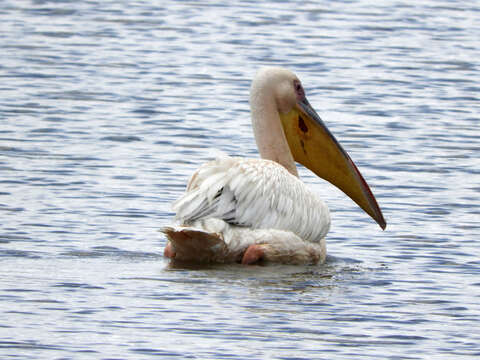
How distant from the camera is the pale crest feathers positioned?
6.84 metres

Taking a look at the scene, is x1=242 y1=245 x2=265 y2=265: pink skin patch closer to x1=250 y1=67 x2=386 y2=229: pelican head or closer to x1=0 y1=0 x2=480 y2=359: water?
x1=0 y1=0 x2=480 y2=359: water

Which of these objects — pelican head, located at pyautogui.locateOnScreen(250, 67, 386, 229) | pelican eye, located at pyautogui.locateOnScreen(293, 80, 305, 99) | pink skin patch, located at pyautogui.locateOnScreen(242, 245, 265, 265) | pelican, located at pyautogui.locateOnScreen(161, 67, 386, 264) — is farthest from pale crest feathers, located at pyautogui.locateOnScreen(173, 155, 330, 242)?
pelican eye, located at pyautogui.locateOnScreen(293, 80, 305, 99)

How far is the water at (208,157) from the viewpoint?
5.87 meters

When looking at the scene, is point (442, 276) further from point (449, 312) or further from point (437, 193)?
point (437, 193)

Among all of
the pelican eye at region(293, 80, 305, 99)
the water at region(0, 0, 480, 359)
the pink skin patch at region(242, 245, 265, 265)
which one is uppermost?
the pelican eye at region(293, 80, 305, 99)

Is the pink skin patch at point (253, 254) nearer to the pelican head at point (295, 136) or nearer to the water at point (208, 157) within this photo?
the water at point (208, 157)

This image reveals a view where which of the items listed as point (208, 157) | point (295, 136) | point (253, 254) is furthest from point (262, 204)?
point (208, 157)

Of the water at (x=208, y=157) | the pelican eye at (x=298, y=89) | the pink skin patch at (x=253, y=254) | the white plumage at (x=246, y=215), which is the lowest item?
the water at (x=208, y=157)

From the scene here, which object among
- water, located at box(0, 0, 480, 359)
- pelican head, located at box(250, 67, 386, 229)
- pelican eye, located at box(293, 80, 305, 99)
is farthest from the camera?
pelican eye, located at box(293, 80, 305, 99)

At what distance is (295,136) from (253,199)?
1148 millimetres

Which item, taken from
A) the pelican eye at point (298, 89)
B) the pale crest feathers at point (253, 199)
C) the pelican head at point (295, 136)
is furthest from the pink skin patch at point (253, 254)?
the pelican eye at point (298, 89)

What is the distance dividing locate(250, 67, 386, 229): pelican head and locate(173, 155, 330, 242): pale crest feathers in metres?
0.48

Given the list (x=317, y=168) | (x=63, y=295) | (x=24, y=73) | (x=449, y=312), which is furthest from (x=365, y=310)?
(x=24, y=73)

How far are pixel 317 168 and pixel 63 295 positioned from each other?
88.2 inches
